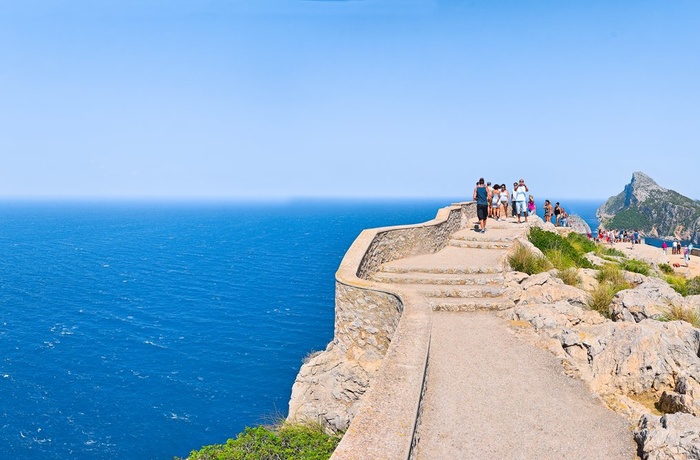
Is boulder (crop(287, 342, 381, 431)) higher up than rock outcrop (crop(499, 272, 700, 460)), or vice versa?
rock outcrop (crop(499, 272, 700, 460))

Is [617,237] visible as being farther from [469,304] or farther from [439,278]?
[469,304]

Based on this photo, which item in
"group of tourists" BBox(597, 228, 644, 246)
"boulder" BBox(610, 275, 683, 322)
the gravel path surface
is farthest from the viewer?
"group of tourists" BBox(597, 228, 644, 246)

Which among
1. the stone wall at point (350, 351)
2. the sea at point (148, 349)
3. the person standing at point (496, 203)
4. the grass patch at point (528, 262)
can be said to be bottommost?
the sea at point (148, 349)

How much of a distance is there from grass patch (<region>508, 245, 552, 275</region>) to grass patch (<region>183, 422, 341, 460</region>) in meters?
8.62

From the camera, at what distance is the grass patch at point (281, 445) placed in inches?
420

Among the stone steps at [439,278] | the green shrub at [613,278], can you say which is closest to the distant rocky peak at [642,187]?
the green shrub at [613,278]

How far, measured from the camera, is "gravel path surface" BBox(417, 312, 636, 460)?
605cm

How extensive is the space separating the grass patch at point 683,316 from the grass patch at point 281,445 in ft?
29.4

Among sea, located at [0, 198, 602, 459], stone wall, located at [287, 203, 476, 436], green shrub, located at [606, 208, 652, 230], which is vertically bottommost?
sea, located at [0, 198, 602, 459]

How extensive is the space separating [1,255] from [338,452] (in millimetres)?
96510

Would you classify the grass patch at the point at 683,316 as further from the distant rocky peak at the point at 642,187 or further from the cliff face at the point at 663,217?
the distant rocky peak at the point at 642,187

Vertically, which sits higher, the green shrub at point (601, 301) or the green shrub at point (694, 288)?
the green shrub at point (601, 301)

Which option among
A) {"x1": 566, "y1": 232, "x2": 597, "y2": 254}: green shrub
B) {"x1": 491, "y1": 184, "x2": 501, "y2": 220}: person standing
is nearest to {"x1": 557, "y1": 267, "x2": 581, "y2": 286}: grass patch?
{"x1": 566, "y1": 232, "x2": 597, "y2": 254}: green shrub

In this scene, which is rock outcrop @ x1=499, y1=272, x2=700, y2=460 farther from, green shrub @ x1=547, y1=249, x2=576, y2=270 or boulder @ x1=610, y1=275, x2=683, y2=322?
green shrub @ x1=547, y1=249, x2=576, y2=270
